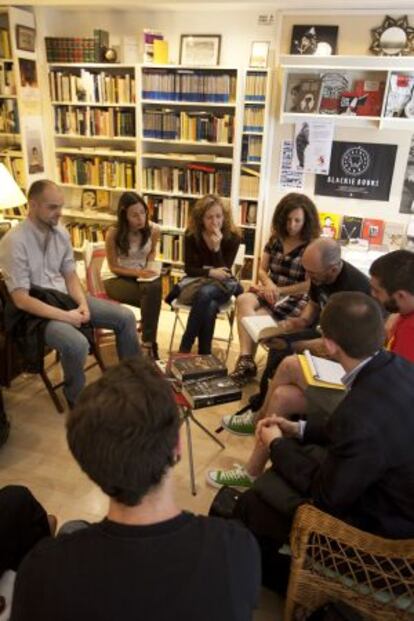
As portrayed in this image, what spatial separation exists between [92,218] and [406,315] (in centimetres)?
333

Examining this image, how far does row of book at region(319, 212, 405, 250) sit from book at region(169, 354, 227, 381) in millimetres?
1984

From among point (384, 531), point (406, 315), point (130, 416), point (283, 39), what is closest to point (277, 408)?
point (406, 315)

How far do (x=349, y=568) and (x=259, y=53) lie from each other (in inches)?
139

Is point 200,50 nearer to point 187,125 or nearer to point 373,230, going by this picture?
point 187,125

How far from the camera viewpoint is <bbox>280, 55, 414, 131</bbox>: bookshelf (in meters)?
3.30

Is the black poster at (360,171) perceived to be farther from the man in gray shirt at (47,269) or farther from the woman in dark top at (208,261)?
the man in gray shirt at (47,269)

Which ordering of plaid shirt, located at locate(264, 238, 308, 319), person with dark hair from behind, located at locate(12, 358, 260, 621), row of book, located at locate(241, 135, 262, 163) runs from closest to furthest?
1. person with dark hair from behind, located at locate(12, 358, 260, 621)
2. plaid shirt, located at locate(264, 238, 308, 319)
3. row of book, located at locate(241, 135, 262, 163)

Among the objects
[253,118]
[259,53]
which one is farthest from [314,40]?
[253,118]

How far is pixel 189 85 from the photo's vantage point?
12.3 ft

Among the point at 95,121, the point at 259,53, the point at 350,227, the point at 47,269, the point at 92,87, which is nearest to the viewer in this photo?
the point at 47,269

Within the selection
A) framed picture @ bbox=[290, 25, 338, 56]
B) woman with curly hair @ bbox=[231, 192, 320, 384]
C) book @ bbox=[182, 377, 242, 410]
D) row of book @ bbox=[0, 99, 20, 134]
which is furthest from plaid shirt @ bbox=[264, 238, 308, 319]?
row of book @ bbox=[0, 99, 20, 134]

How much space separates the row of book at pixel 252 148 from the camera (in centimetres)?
375

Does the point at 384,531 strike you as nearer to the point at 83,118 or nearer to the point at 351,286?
the point at 351,286

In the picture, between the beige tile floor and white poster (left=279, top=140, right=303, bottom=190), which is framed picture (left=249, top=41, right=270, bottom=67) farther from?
the beige tile floor
